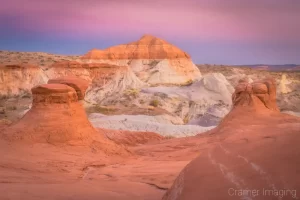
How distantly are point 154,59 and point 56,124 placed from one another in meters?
49.6

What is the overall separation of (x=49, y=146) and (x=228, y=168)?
7.71 metres

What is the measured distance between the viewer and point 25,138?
11156 mm

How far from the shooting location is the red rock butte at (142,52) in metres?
60.6

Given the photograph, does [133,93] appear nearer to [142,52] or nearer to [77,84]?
[142,52]

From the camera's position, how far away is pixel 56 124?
38.9 feet

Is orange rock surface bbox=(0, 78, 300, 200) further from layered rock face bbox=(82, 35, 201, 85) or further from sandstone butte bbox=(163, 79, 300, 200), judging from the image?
layered rock face bbox=(82, 35, 201, 85)

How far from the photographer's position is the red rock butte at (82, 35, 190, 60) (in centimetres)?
6056

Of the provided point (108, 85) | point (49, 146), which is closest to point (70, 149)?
point (49, 146)

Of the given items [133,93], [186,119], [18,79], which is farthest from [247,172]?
[18,79]

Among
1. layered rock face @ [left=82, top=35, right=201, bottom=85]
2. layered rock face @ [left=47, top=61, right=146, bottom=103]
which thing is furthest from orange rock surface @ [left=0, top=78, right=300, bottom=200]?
layered rock face @ [left=82, top=35, right=201, bottom=85]

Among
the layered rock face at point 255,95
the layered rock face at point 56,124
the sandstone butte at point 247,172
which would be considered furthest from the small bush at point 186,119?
the sandstone butte at point 247,172

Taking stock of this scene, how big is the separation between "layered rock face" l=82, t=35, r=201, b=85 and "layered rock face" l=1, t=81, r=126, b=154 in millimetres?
41448

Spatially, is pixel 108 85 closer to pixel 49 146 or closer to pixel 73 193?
pixel 49 146

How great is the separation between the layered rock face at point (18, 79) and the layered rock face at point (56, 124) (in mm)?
29825
